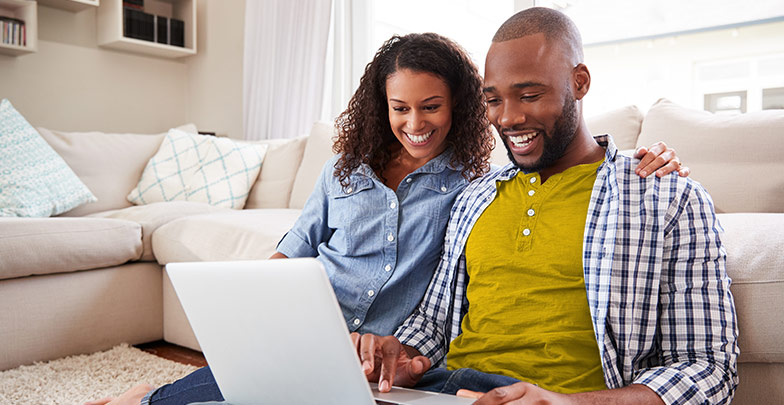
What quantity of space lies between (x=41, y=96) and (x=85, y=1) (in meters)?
0.60

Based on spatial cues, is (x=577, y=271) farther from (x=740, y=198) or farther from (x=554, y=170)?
(x=740, y=198)

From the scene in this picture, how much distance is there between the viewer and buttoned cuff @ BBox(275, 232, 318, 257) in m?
1.36

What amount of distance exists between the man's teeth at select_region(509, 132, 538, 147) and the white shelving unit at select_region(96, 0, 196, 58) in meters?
3.25

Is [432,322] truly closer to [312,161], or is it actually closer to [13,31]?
[312,161]

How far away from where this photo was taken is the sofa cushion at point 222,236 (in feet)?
6.40

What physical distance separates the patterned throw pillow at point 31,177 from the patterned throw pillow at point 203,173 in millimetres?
279

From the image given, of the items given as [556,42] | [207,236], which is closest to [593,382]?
[556,42]

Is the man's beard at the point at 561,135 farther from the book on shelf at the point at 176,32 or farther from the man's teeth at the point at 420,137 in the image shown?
the book on shelf at the point at 176,32

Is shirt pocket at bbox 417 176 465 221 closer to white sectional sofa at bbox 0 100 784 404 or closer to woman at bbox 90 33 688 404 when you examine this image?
woman at bbox 90 33 688 404

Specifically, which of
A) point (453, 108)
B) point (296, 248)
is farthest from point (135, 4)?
point (453, 108)

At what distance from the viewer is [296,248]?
1361mm

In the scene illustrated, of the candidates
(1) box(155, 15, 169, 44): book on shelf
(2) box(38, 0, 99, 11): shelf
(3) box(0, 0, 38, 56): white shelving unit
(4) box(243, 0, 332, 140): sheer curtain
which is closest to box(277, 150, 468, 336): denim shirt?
(4) box(243, 0, 332, 140): sheer curtain

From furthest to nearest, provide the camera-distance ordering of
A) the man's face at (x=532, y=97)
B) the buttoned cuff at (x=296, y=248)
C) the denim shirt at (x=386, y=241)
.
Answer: the buttoned cuff at (x=296, y=248)
the denim shirt at (x=386, y=241)
the man's face at (x=532, y=97)

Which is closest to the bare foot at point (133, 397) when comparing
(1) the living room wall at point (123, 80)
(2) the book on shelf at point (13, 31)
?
(2) the book on shelf at point (13, 31)
